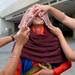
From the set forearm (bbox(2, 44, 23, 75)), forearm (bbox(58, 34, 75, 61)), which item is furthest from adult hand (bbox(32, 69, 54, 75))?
forearm (bbox(2, 44, 23, 75))

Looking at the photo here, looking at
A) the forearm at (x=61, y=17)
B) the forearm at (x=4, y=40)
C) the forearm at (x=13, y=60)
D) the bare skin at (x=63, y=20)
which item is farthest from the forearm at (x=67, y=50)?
the forearm at (x=13, y=60)

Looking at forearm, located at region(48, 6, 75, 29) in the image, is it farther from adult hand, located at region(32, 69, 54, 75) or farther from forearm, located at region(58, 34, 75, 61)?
adult hand, located at region(32, 69, 54, 75)

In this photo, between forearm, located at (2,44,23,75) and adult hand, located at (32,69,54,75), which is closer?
forearm, located at (2,44,23,75)

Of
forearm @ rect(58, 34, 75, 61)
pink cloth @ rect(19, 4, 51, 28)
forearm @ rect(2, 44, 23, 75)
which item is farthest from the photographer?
pink cloth @ rect(19, 4, 51, 28)

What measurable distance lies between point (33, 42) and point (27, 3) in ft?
78.6

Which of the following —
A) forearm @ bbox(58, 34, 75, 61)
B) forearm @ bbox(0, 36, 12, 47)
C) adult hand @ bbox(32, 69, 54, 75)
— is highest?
forearm @ bbox(0, 36, 12, 47)

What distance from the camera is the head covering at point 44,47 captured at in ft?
7.70

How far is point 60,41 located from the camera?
2334 mm

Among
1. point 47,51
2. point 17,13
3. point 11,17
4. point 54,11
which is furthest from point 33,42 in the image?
point 11,17

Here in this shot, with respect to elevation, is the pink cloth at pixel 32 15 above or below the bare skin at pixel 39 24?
above

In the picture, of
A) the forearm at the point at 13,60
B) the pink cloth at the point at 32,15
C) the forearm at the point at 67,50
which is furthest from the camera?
the pink cloth at the point at 32,15

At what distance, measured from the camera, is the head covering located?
235cm

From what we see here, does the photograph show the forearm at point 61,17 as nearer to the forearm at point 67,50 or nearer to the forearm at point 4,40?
the forearm at point 67,50

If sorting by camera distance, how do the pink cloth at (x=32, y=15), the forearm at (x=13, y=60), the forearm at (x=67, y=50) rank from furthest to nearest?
the pink cloth at (x=32, y=15), the forearm at (x=67, y=50), the forearm at (x=13, y=60)
